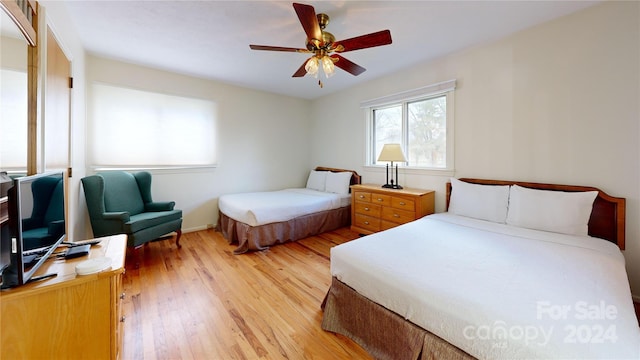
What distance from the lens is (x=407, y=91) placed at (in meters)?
3.40

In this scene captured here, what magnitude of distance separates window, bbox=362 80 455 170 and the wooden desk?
338 cm

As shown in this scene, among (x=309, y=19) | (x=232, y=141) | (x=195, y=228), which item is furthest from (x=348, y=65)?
(x=195, y=228)

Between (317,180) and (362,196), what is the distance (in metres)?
1.31

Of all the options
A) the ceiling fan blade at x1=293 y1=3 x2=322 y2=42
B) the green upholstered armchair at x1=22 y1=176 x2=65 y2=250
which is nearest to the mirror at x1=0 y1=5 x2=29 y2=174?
the green upholstered armchair at x1=22 y1=176 x2=65 y2=250

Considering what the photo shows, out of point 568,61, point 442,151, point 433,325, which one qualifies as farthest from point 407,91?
point 433,325

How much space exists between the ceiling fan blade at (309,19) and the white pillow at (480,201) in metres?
2.22

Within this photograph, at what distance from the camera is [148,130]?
3.44 m

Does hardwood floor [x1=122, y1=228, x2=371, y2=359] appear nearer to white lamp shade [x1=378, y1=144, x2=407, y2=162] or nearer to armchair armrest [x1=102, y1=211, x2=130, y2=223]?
armchair armrest [x1=102, y1=211, x2=130, y2=223]

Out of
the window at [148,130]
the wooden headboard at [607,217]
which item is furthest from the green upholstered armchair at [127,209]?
the wooden headboard at [607,217]

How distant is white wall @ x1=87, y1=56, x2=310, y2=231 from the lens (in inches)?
135

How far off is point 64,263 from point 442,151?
3.63m

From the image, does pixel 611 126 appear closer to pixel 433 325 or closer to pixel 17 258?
pixel 433 325

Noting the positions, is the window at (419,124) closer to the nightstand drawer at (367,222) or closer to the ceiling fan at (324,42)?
the nightstand drawer at (367,222)

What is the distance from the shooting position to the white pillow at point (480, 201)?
8.04 ft
